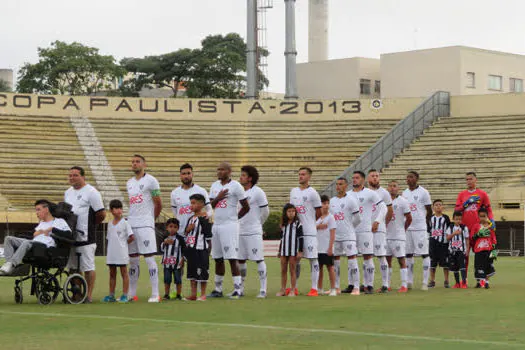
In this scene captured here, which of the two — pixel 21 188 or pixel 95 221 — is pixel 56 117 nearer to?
pixel 21 188

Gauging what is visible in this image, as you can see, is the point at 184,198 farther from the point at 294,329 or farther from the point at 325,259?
the point at 294,329

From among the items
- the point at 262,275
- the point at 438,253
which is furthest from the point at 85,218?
the point at 438,253

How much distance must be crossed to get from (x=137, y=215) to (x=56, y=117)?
39821 millimetres

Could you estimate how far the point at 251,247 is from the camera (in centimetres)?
1797

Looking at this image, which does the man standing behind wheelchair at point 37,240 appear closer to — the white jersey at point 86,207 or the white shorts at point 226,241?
the white jersey at point 86,207

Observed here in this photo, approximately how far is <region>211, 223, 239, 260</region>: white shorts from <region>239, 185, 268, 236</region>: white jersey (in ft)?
1.40

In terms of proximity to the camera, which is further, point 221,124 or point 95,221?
point 221,124

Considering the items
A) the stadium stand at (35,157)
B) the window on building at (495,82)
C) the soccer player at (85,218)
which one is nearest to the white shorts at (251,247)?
the soccer player at (85,218)

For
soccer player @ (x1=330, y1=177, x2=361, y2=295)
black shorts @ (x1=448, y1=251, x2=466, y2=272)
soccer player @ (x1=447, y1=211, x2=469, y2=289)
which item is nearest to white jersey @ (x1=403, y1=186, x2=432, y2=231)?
soccer player @ (x1=447, y1=211, x2=469, y2=289)

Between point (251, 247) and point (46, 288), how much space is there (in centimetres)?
355

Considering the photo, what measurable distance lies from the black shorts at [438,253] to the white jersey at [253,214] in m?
4.82

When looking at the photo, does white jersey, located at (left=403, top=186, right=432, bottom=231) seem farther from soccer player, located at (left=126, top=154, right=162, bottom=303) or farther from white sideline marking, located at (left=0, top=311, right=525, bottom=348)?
white sideline marking, located at (left=0, top=311, right=525, bottom=348)

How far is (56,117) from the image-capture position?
55750 millimetres

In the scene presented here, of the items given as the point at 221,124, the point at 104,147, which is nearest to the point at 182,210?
the point at 104,147
